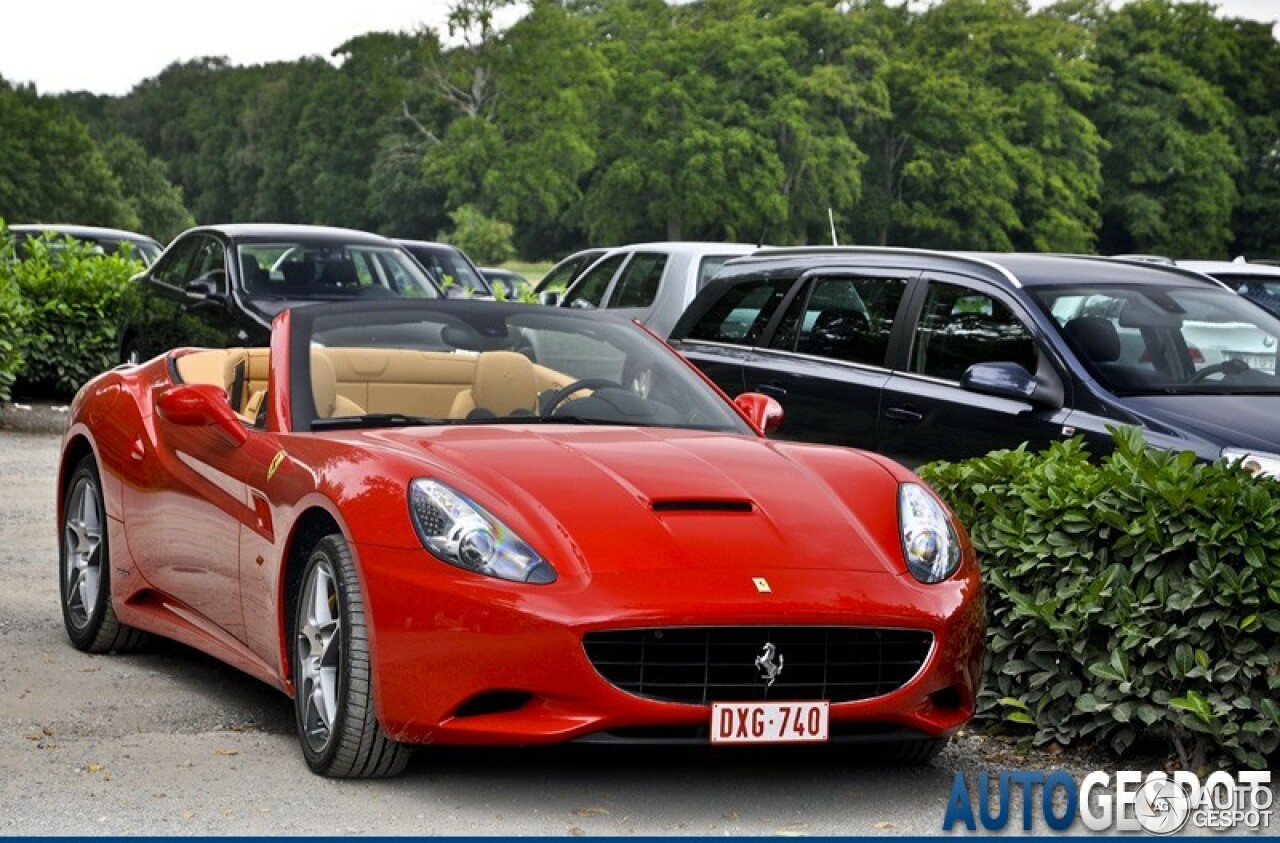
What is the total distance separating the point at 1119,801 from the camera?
623 centimetres

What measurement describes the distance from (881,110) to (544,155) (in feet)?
46.1

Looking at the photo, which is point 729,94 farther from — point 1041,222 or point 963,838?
point 963,838

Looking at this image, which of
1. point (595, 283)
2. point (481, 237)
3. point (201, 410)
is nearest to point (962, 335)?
point (201, 410)

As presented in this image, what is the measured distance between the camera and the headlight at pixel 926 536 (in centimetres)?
619

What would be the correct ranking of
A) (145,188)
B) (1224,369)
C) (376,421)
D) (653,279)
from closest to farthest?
(376,421) < (1224,369) < (653,279) < (145,188)

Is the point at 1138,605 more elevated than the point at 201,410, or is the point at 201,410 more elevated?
the point at 201,410

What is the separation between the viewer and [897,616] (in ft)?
19.5

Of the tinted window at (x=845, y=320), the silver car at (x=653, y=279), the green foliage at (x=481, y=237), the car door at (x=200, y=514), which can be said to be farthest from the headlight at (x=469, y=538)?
the green foliage at (x=481, y=237)

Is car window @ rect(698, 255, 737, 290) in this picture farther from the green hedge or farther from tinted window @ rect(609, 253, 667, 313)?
the green hedge

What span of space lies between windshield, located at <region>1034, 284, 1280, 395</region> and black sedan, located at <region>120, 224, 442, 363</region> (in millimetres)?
8168

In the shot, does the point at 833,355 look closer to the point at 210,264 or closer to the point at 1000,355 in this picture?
the point at 1000,355

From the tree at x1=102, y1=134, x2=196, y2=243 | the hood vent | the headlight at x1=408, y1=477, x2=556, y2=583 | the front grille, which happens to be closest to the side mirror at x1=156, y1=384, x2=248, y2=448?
the headlight at x1=408, y1=477, x2=556, y2=583

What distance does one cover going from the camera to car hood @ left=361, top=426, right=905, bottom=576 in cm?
590

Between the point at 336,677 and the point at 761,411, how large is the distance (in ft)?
6.09
